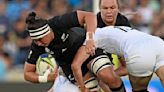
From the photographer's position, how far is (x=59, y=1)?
948cm

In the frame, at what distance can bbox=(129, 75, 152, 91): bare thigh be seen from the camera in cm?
565

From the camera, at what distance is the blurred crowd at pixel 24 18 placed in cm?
905

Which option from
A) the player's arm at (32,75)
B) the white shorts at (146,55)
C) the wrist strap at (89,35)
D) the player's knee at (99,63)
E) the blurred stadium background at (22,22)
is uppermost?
the wrist strap at (89,35)

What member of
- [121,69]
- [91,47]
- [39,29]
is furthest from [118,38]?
[121,69]

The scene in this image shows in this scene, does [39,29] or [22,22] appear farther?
[22,22]

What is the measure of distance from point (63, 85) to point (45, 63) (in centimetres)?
36

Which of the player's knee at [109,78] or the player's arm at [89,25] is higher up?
the player's arm at [89,25]

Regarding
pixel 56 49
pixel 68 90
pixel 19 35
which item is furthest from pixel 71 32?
pixel 19 35

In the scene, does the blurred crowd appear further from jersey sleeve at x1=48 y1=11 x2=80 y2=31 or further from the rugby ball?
jersey sleeve at x1=48 y1=11 x2=80 y2=31

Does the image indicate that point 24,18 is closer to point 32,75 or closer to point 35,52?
point 32,75

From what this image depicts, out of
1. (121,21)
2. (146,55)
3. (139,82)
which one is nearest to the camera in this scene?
(146,55)

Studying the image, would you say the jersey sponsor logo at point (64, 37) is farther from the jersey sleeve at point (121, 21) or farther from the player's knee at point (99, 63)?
the jersey sleeve at point (121, 21)

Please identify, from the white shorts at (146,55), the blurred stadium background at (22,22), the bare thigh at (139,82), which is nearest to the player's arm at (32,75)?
the bare thigh at (139,82)

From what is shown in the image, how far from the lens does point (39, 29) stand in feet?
18.8
